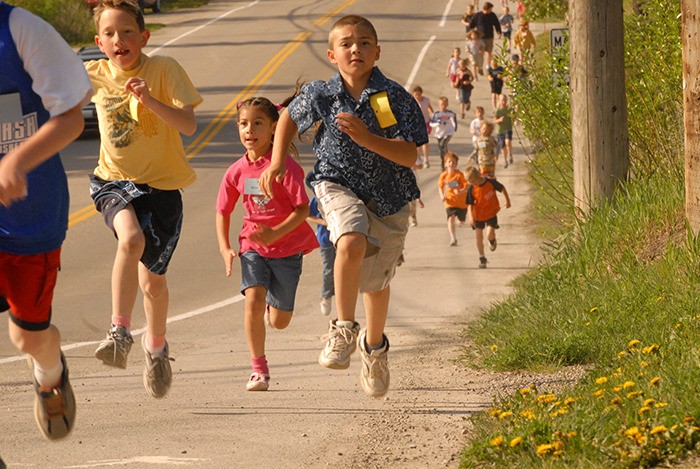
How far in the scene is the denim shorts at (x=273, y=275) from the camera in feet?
28.0

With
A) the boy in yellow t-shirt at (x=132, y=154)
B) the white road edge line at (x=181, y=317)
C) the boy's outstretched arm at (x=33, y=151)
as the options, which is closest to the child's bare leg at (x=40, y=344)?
the boy's outstretched arm at (x=33, y=151)

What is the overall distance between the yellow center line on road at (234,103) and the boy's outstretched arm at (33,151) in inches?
638

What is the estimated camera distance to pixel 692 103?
8.87 meters

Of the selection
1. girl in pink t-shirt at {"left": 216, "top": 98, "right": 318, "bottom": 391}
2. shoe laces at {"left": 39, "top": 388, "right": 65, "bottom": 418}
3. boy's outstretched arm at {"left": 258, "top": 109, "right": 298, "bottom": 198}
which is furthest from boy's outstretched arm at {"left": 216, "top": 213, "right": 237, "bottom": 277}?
shoe laces at {"left": 39, "top": 388, "right": 65, "bottom": 418}

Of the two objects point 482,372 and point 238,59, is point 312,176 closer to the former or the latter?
point 482,372

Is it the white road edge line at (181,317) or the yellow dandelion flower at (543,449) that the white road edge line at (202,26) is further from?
the yellow dandelion flower at (543,449)

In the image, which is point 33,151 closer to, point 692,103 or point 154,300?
point 154,300

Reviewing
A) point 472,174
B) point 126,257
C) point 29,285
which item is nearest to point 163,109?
point 126,257

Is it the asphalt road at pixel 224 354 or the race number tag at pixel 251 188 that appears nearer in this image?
the asphalt road at pixel 224 354

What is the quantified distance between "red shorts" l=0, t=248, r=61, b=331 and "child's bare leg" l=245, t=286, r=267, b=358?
261 centimetres

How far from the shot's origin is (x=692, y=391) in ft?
19.9

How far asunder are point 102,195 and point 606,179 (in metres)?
5.04

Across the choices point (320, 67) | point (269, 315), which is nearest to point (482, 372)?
point (269, 315)

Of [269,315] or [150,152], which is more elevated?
[150,152]
